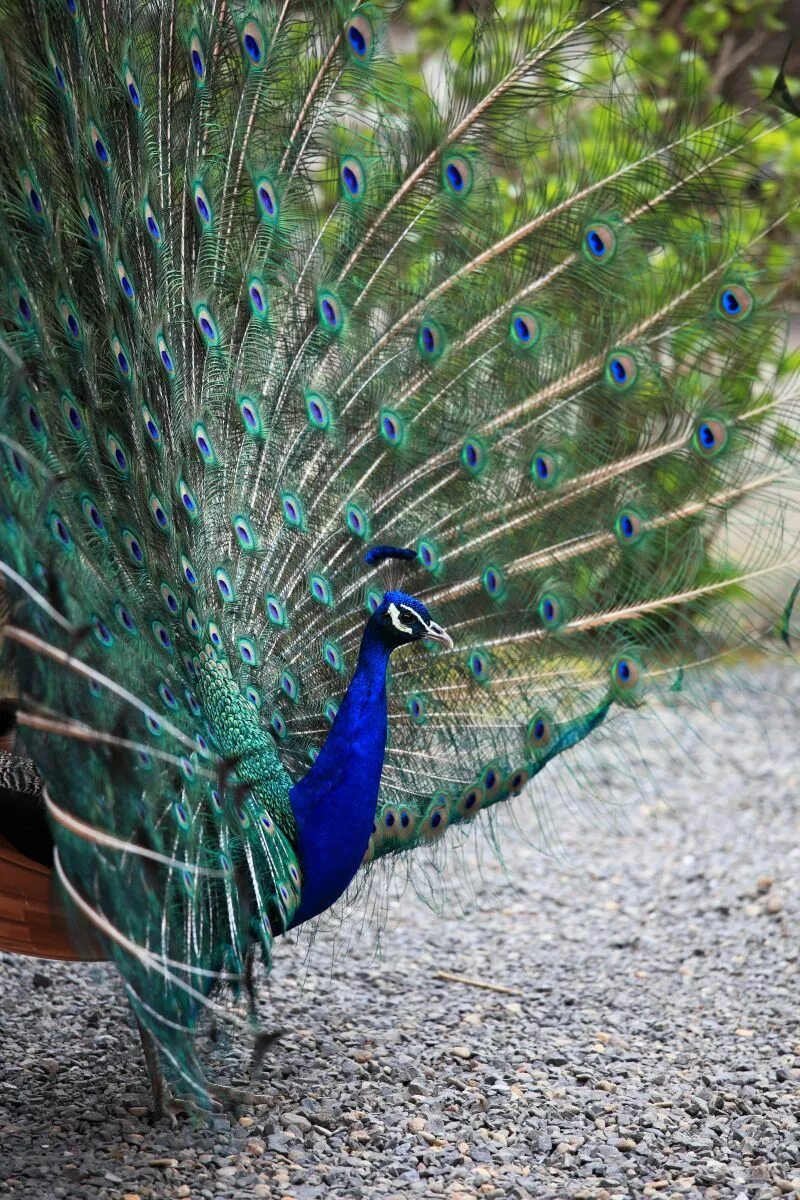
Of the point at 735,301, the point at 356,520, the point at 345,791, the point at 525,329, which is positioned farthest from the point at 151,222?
the point at 735,301

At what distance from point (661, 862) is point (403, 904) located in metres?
1.18

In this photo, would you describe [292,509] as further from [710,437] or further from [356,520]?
[710,437]

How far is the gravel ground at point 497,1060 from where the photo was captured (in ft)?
9.71

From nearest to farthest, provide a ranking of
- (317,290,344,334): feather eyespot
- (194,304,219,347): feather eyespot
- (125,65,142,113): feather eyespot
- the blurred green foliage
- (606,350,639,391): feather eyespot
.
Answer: (125,65,142,113): feather eyespot, (194,304,219,347): feather eyespot, (317,290,344,334): feather eyespot, (606,350,639,391): feather eyespot, the blurred green foliage

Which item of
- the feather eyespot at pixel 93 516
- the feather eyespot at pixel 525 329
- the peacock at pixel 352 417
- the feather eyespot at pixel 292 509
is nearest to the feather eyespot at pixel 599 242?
the peacock at pixel 352 417

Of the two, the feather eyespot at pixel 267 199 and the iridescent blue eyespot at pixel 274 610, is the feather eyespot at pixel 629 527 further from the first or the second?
the feather eyespot at pixel 267 199

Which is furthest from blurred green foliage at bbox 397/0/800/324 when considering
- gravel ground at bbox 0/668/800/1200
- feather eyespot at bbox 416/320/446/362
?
gravel ground at bbox 0/668/800/1200

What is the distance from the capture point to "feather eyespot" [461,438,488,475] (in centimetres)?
358

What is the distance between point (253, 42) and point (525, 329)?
1.01 metres

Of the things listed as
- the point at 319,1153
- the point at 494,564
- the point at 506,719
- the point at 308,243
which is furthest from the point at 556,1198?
the point at 308,243

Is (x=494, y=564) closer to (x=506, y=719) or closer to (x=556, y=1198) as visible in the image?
(x=506, y=719)

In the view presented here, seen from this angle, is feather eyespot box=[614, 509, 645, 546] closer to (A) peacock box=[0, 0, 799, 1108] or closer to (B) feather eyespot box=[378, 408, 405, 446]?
(A) peacock box=[0, 0, 799, 1108]

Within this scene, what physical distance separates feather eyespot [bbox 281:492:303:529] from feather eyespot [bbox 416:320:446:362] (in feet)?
1.76

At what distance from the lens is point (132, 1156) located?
9.64 feet
